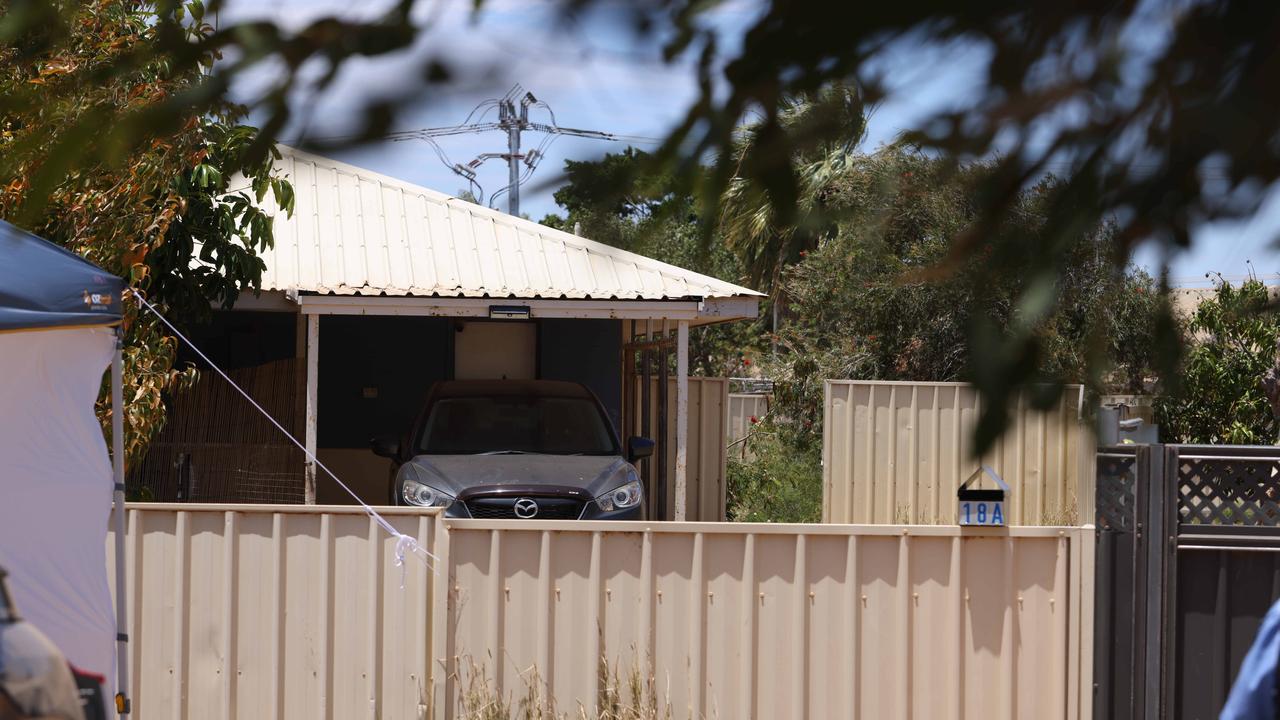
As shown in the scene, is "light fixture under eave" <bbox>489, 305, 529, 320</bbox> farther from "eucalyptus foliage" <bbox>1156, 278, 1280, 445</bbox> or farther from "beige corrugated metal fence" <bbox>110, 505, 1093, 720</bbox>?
"eucalyptus foliage" <bbox>1156, 278, 1280, 445</bbox>

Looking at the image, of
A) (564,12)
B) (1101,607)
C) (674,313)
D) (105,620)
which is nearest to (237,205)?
Answer: (674,313)

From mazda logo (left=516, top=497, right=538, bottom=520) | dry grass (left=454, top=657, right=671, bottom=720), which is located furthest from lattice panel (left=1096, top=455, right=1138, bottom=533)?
mazda logo (left=516, top=497, right=538, bottom=520)

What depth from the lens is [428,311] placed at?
1148cm

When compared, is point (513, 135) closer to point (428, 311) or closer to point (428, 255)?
point (428, 311)

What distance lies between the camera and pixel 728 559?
651 cm

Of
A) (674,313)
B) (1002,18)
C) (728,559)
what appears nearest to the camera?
(1002,18)

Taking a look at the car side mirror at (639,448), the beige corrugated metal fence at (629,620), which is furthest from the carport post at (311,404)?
the beige corrugated metal fence at (629,620)

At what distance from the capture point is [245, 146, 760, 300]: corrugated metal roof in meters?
11.7

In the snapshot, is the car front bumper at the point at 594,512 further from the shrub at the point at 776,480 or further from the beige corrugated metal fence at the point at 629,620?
the shrub at the point at 776,480

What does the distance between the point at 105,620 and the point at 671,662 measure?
2614 millimetres

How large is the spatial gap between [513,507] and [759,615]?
3247mm

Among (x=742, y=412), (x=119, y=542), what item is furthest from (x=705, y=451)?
(x=119, y=542)

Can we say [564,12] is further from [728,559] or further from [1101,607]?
[1101,607]

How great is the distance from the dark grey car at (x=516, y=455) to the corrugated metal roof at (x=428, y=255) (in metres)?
0.98
